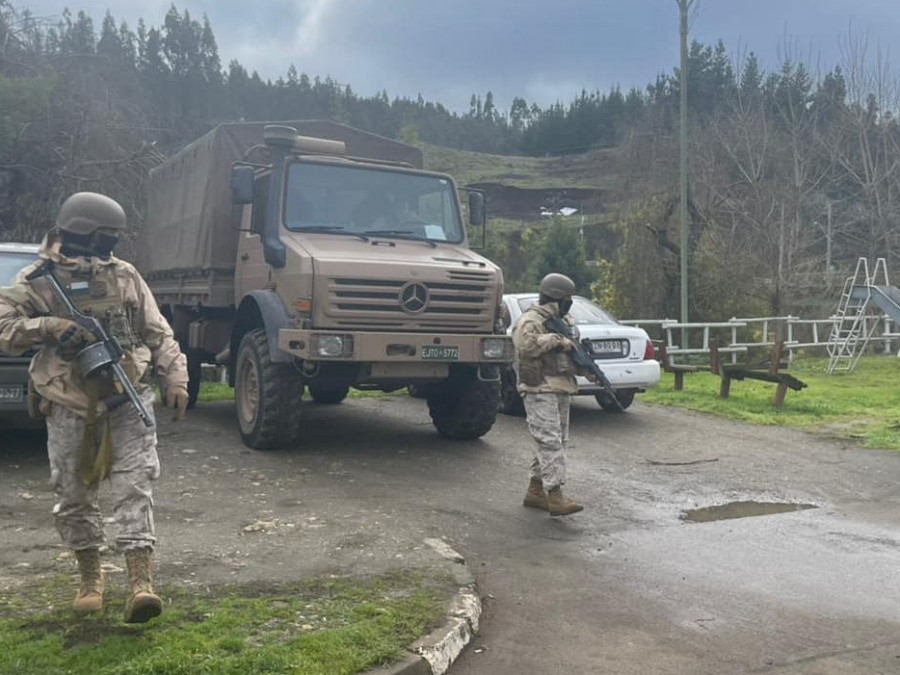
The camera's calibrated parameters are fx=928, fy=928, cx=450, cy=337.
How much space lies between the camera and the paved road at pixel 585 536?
169 inches

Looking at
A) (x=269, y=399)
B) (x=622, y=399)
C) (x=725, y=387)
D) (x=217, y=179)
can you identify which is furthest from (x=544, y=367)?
(x=725, y=387)

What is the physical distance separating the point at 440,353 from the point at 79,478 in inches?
170

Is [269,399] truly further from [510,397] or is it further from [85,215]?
[85,215]

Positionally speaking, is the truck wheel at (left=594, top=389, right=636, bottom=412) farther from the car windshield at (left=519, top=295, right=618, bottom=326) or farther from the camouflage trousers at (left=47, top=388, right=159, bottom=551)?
the camouflage trousers at (left=47, top=388, right=159, bottom=551)

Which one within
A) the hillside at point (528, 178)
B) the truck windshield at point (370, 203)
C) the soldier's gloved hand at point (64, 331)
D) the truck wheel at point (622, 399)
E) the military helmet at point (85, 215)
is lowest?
the truck wheel at point (622, 399)

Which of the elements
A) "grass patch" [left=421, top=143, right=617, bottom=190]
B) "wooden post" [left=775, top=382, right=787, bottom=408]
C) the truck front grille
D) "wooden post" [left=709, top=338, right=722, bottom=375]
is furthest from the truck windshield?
"grass patch" [left=421, top=143, right=617, bottom=190]

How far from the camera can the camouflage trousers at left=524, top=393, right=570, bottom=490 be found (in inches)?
262

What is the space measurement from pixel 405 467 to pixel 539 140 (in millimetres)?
91223

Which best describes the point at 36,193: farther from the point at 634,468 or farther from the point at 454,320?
the point at 634,468

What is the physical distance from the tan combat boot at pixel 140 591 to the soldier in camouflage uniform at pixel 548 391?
3.30m

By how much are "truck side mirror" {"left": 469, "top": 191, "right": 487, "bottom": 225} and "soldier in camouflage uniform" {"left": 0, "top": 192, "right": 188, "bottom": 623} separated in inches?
229

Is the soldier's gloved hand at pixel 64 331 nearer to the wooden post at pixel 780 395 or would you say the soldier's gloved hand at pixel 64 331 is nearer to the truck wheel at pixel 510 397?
the truck wheel at pixel 510 397

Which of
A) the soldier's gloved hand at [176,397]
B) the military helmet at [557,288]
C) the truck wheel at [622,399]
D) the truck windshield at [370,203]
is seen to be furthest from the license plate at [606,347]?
the soldier's gloved hand at [176,397]

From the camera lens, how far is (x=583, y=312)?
39.2 feet
